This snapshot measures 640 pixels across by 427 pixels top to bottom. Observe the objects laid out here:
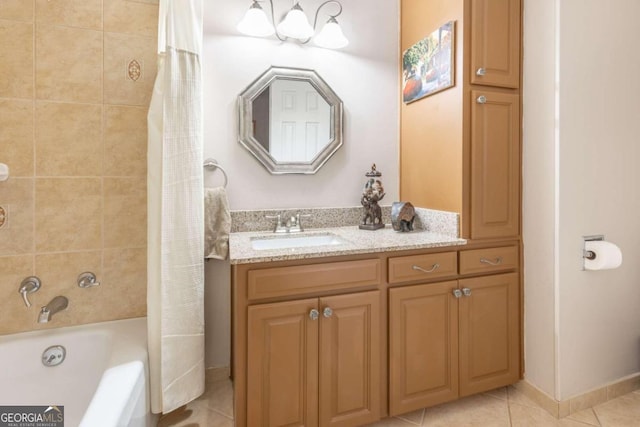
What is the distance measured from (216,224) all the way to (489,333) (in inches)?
60.7

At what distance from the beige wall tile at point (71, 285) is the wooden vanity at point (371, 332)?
31.2 inches

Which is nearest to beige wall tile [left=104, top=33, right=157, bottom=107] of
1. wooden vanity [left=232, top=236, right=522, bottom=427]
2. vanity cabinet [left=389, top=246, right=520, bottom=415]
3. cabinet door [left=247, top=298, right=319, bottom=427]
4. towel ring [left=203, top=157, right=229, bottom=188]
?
towel ring [left=203, top=157, right=229, bottom=188]

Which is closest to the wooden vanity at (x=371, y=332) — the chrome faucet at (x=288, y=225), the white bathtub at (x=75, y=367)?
the white bathtub at (x=75, y=367)

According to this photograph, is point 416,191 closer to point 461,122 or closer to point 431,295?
point 461,122

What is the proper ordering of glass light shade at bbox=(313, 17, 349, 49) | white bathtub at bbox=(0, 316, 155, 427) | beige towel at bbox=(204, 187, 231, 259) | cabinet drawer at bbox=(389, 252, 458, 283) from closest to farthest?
white bathtub at bbox=(0, 316, 155, 427) → cabinet drawer at bbox=(389, 252, 458, 283) → beige towel at bbox=(204, 187, 231, 259) → glass light shade at bbox=(313, 17, 349, 49)

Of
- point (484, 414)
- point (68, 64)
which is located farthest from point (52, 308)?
point (484, 414)

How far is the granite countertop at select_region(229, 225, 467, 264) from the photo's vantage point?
1.29 metres

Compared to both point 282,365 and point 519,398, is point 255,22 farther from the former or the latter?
point 519,398

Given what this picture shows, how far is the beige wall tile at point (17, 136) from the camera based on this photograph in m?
1.42

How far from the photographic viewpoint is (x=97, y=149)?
1.55m

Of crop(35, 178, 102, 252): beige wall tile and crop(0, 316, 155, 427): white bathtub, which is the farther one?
crop(35, 178, 102, 252): beige wall tile

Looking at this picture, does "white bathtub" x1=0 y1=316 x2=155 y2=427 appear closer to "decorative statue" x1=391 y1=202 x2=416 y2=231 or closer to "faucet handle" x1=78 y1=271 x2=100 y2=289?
"faucet handle" x1=78 y1=271 x2=100 y2=289

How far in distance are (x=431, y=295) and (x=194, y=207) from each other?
1.16 metres

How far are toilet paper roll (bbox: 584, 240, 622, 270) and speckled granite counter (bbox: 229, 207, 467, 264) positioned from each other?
63 cm
